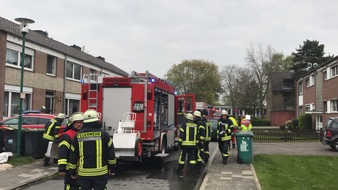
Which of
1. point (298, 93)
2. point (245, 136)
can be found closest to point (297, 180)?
point (245, 136)

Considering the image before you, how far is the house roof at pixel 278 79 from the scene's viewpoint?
59.0 m

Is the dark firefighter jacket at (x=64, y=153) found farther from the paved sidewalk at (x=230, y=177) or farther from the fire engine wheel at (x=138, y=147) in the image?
the fire engine wheel at (x=138, y=147)

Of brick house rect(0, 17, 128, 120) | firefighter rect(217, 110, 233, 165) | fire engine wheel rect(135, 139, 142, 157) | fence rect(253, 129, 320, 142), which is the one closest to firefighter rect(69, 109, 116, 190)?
fire engine wheel rect(135, 139, 142, 157)

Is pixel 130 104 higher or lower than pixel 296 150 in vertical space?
higher

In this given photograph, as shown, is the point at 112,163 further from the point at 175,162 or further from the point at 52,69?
the point at 52,69

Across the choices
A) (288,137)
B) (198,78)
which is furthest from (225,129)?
(198,78)

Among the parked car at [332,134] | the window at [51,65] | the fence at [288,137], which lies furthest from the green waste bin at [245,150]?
the window at [51,65]

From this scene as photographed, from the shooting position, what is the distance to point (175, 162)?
12.7 meters

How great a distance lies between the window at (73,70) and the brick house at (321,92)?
1961cm

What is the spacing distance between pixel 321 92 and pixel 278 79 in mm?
33016

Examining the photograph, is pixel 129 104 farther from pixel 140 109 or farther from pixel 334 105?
pixel 334 105

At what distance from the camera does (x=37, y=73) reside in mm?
23531

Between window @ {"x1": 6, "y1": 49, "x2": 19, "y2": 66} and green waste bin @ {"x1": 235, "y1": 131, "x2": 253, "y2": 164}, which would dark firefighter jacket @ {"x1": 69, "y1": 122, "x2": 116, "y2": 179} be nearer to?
green waste bin @ {"x1": 235, "y1": 131, "x2": 253, "y2": 164}

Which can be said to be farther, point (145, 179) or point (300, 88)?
point (300, 88)
